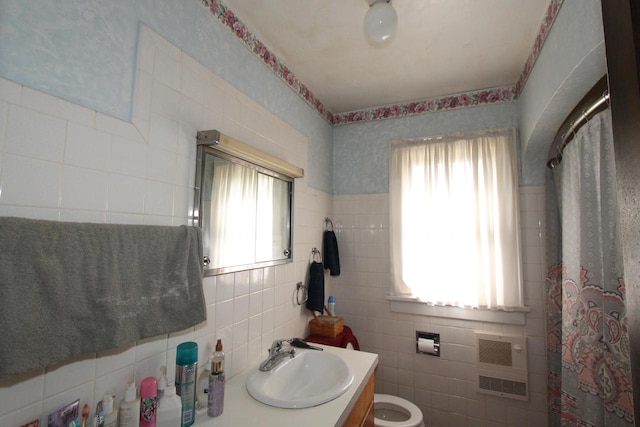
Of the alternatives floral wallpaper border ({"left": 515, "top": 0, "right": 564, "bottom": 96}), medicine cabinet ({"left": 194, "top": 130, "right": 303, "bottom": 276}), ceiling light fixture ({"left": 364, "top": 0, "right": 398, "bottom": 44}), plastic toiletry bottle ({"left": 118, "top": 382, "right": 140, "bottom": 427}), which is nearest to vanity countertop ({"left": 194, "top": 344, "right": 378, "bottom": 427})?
plastic toiletry bottle ({"left": 118, "top": 382, "right": 140, "bottom": 427})

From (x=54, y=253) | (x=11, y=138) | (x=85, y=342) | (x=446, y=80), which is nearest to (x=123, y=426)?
(x=85, y=342)

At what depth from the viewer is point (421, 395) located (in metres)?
2.09

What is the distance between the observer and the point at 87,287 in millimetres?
711

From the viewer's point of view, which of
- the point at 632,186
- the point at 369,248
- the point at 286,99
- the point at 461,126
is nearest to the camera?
the point at 632,186

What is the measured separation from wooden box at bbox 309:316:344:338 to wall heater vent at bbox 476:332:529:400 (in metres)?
0.97

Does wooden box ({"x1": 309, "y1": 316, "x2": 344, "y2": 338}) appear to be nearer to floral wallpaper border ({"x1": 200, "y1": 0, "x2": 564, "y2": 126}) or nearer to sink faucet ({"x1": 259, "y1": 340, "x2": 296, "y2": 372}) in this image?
sink faucet ({"x1": 259, "y1": 340, "x2": 296, "y2": 372})

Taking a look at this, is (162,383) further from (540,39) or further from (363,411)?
(540,39)

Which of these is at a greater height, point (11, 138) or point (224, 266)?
point (11, 138)

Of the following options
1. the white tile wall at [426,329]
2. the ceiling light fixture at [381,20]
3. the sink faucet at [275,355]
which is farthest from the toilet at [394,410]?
the ceiling light fixture at [381,20]

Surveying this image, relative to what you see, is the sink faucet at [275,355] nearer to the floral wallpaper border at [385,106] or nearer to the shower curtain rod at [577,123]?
the floral wallpaper border at [385,106]

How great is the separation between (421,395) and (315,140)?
2.04m

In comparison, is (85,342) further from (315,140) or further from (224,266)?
(315,140)

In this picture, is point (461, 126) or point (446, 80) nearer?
point (446, 80)

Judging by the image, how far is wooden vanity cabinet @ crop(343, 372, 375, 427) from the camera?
1.15m
